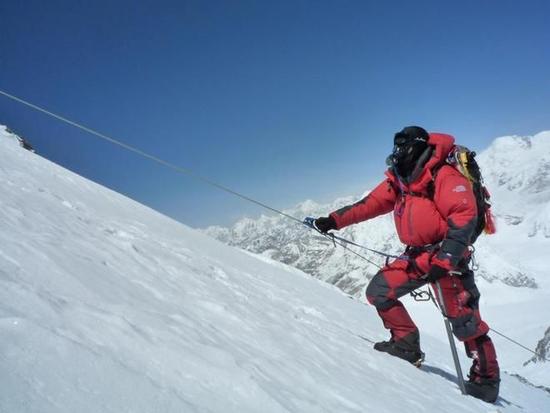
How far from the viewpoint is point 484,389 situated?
6.02 meters

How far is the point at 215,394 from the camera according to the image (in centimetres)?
280

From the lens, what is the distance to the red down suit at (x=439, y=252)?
5.64m

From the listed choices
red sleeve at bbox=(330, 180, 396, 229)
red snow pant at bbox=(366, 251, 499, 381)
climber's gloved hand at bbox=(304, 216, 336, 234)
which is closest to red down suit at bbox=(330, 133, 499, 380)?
red snow pant at bbox=(366, 251, 499, 381)

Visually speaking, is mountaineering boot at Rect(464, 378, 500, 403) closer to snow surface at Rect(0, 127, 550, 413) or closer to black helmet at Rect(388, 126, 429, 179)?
snow surface at Rect(0, 127, 550, 413)

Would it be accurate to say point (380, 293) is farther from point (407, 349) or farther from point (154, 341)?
point (154, 341)

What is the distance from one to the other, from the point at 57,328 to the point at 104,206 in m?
8.42

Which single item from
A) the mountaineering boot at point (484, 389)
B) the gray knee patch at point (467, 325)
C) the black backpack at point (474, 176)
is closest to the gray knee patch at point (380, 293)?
the gray knee patch at point (467, 325)

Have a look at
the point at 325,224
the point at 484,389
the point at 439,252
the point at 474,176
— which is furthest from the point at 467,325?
the point at 325,224

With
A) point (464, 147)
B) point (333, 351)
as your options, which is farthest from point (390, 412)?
point (464, 147)

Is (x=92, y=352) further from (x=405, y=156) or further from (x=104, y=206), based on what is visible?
(x=104, y=206)

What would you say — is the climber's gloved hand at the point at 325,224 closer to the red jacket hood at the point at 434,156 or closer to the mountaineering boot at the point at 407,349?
the red jacket hood at the point at 434,156

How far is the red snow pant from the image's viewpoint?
6.05m

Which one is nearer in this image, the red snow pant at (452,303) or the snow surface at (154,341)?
the snow surface at (154,341)

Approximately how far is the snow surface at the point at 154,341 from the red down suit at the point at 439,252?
630 millimetres
